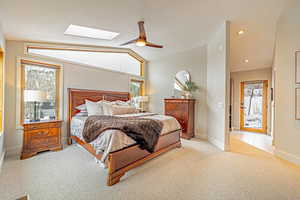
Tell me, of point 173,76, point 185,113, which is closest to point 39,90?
point 185,113

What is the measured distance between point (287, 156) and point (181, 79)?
130 inches

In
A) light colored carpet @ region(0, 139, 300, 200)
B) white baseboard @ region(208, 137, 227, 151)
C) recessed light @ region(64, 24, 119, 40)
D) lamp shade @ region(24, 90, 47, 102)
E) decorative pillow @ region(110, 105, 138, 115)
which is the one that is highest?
recessed light @ region(64, 24, 119, 40)

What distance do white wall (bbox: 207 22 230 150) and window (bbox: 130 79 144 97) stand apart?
8.98ft

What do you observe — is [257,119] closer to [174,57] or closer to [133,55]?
[174,57]

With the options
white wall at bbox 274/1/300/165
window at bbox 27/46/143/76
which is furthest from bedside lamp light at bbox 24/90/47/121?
white wall at bbox 274/1/300/165

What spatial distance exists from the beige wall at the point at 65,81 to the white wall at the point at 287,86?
427 centimetres

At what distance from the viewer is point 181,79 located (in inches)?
199

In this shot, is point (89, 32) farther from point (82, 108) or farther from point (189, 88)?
point (189, 88)

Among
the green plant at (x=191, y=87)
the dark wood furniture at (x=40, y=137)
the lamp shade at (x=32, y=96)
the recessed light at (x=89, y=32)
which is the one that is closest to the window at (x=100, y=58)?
the recessed light at (x=89, y=32)

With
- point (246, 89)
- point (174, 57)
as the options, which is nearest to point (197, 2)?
point (174, 57)

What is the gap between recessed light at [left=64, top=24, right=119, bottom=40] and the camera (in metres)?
Result: 3.25

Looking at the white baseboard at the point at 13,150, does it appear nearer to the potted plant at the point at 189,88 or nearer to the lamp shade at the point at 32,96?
the lamp shade at the point at 32,96

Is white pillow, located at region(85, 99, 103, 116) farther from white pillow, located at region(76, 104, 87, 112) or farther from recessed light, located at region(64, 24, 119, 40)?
recessed light, located at region(64, 24, 119, 40)

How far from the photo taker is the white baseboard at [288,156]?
2.71 m
